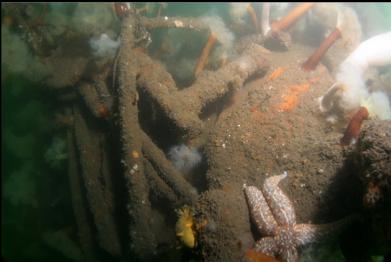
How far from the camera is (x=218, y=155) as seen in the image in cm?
448

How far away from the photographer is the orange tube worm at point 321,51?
573 centimetres

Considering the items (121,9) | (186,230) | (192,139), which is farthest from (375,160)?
(121,9)

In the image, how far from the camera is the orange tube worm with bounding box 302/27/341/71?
18.8 feet

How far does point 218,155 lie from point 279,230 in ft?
4.86

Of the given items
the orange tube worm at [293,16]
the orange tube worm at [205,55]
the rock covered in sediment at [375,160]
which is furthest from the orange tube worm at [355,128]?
the orange tube worm at [293,16]

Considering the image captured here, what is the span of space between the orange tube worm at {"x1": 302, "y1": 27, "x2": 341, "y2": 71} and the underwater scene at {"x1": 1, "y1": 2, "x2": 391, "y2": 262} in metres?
0.03

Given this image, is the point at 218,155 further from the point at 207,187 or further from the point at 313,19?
the point at 313,19

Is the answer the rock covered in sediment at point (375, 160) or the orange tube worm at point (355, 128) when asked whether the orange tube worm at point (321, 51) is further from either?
the rock covered in sediment at point (375, 160)

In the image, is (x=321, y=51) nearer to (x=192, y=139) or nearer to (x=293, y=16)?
(x=293, y=16)

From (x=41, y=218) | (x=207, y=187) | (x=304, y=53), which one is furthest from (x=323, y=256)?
(x=41, y=218)

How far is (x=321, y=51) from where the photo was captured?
Result: 5.74 m

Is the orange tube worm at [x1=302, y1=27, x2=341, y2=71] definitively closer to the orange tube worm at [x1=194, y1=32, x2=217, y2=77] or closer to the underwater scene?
the underwater scene

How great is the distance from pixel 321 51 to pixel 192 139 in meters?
3.11

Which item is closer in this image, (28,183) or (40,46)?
(40,46)
